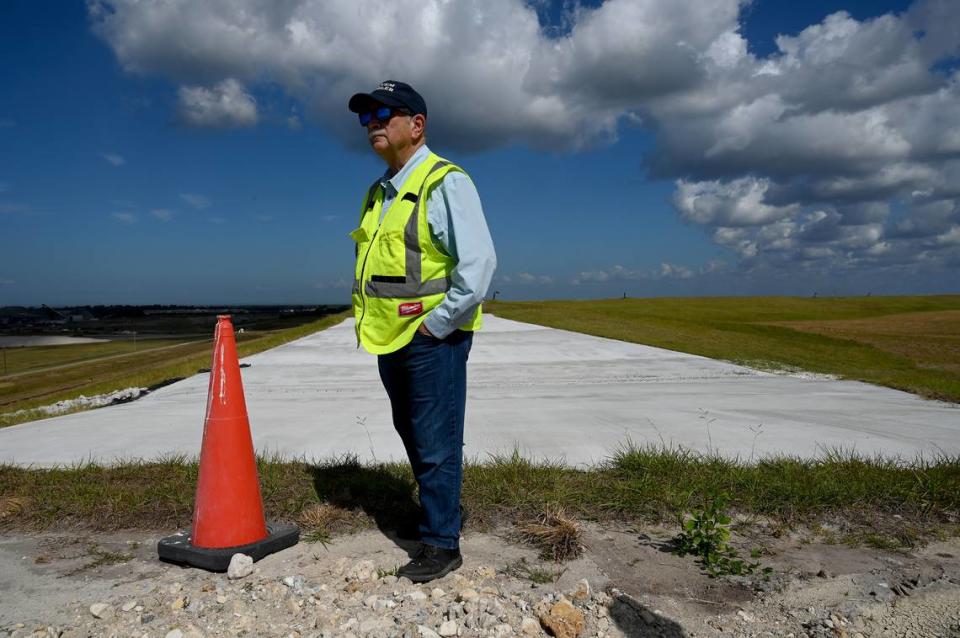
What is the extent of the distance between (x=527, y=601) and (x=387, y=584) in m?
0.56

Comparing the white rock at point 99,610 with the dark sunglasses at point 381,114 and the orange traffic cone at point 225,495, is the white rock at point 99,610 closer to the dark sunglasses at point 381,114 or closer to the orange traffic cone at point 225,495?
the orange traffic cone at point 225,495

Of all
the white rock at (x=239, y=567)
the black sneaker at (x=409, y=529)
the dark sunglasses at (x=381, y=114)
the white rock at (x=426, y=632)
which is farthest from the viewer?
the black sneaker at (x=409, y=529)

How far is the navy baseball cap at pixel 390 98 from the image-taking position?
2.65m

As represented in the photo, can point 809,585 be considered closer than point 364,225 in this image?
Yes

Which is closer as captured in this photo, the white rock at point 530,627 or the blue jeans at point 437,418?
the white rock at point 530,627

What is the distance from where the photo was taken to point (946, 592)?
234 centimetres

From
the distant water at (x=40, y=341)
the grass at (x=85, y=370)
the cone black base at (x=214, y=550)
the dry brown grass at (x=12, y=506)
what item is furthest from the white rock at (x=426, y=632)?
the distant water at (x=40, y=341)

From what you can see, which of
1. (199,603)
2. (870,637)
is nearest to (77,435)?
(199,603)

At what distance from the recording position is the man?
251cm

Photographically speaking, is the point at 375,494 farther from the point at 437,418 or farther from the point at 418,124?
the point at 418,124

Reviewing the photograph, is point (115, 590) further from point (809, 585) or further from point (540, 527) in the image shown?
point (809, 585)

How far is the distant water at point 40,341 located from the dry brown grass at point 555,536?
27.9 m

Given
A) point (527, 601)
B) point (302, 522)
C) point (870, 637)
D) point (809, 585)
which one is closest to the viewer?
point (870, 637)

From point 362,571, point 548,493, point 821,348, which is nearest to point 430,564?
point 362,571
